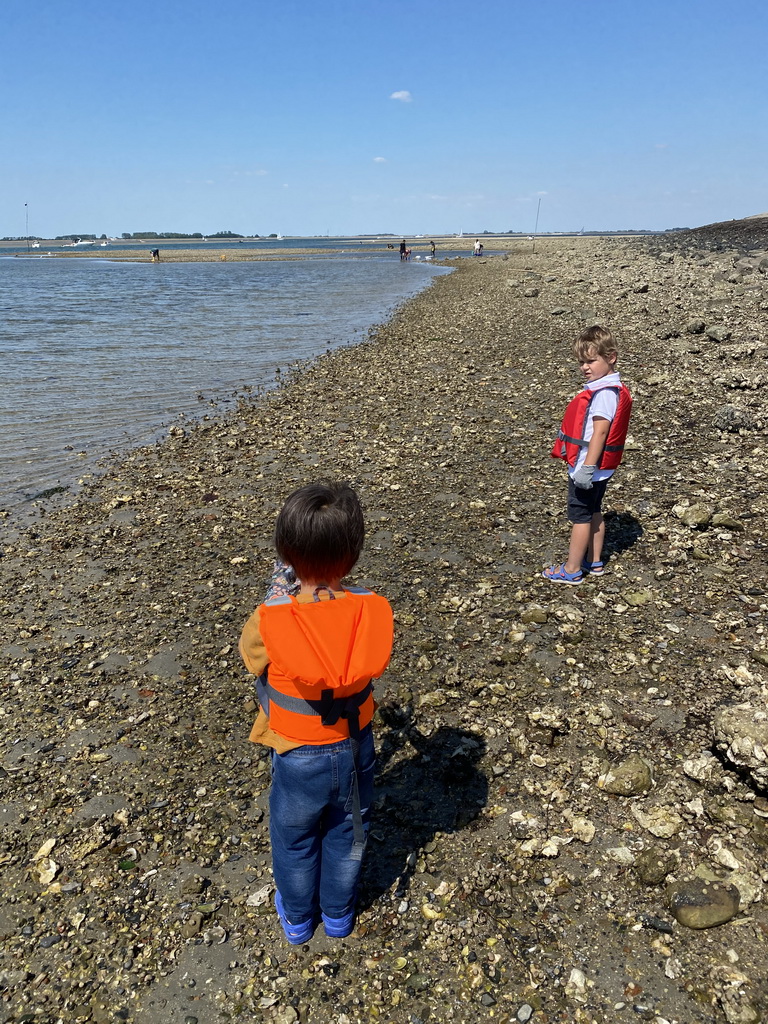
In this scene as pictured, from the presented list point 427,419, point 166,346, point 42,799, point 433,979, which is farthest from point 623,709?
point 166,346

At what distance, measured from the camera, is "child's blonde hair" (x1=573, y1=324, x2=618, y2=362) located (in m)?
5.54

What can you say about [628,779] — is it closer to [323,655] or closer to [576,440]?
[323,655]

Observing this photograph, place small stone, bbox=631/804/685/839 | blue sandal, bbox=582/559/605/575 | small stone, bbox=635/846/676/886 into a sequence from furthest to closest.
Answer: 1. blue sandal, bbox=582/559/605/575
2. small stone, bbox=631/804/685/839
3. small stone, bbox=635/846/676/886

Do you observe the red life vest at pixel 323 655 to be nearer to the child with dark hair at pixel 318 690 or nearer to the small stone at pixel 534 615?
the child with dark hair at pixel 318 690

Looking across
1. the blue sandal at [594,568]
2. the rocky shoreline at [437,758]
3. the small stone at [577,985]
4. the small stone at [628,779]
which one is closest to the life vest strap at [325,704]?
the rocky shoreline at [437,758]

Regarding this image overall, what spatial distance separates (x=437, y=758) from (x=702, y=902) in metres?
1.80

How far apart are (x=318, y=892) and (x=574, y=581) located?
4.09 m

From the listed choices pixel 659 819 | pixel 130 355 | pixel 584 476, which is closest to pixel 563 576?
pixel 584 476

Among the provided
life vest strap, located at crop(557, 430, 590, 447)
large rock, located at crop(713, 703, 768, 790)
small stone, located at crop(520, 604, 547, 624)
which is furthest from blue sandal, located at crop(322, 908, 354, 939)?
life vest strap, located at crop(557, 430, 590, 447)

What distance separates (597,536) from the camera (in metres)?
6.37

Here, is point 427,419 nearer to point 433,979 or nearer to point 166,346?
point 433,979

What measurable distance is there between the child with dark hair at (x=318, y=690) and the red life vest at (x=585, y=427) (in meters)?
3.58

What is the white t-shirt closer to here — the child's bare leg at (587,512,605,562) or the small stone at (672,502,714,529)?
the child's bare leg at (587,512,605,562)

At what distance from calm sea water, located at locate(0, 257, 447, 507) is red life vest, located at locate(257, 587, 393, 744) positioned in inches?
345
